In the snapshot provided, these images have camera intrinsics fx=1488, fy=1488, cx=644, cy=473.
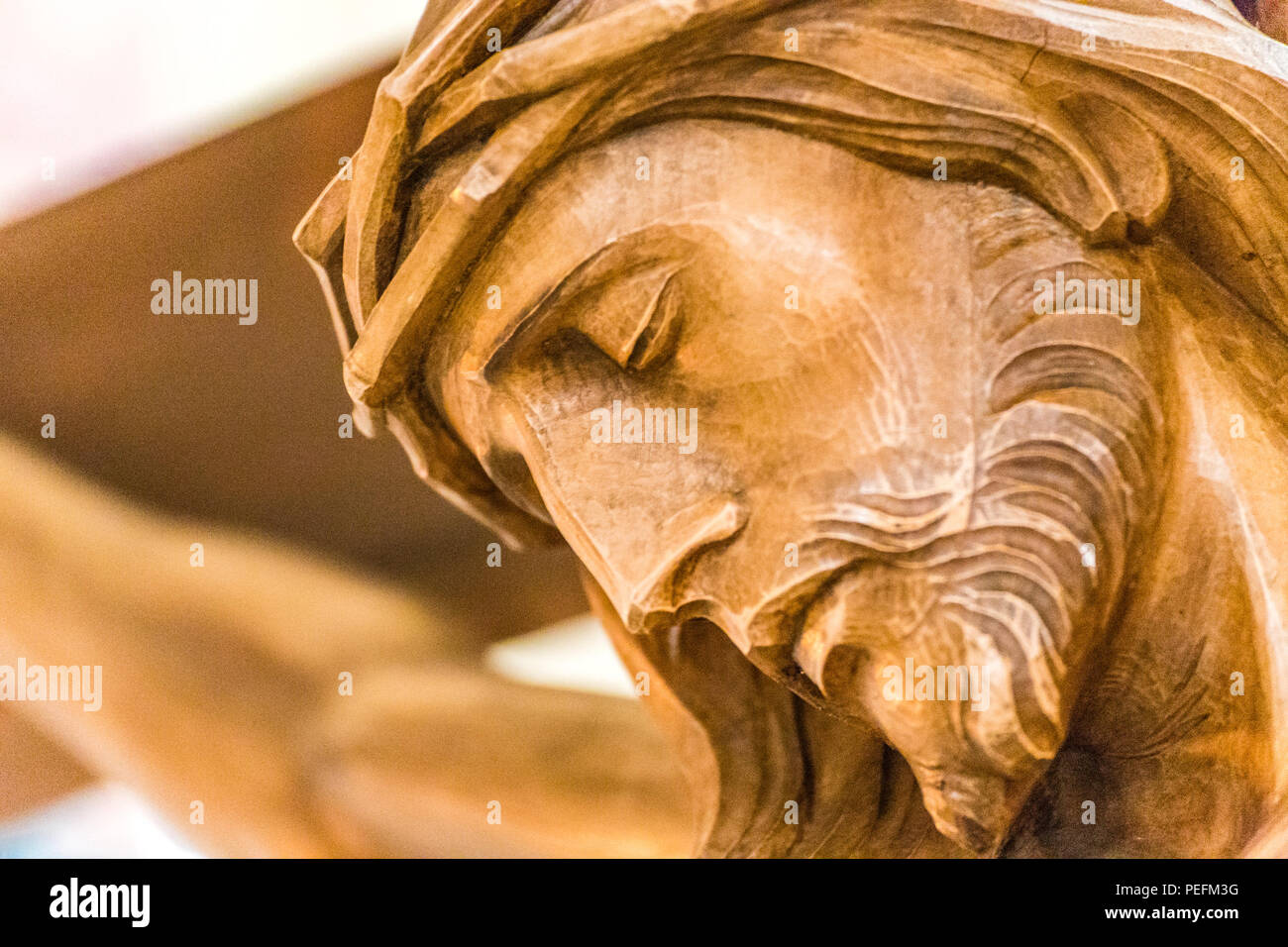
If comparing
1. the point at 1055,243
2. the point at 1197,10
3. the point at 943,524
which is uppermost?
the point at 1197,10

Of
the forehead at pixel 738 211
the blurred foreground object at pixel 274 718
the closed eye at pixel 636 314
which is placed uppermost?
the forehead at pixel 738 211

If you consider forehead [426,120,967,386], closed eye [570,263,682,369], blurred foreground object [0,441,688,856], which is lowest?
blurred foreground object [0,441,688,856]

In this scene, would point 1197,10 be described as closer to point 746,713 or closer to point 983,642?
point 983,642

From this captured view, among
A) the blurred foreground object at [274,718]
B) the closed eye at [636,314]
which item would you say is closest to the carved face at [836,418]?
the closed eye at [636,314]

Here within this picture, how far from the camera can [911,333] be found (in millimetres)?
975

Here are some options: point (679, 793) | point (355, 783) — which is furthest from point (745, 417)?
point (355, 783)

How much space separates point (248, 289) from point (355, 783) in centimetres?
64

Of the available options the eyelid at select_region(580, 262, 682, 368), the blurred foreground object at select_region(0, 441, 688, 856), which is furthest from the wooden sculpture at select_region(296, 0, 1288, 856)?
the blurred foreground object at select_region(0, 441, 688, 856)

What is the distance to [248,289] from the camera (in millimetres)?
1900

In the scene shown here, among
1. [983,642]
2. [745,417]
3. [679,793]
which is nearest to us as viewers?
[983,642]

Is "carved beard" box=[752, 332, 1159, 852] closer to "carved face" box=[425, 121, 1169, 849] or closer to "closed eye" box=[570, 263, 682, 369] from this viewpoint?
"carved face" box=[425, 121, 1169, 849]

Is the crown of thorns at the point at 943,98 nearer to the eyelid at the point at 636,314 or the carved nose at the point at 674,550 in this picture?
the eyelid at the point at 636,314

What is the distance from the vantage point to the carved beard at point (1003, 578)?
925 millimetres

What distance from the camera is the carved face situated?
938 mm
